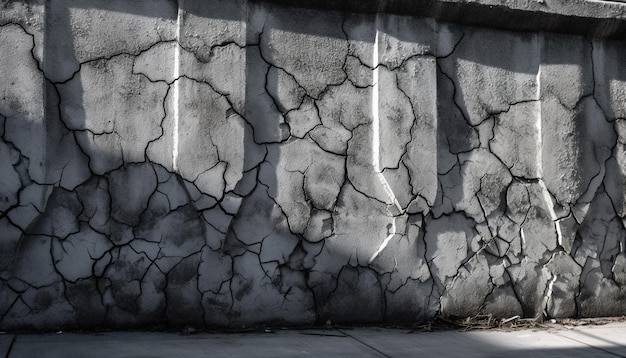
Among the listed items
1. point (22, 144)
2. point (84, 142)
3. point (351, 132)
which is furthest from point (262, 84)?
point (22, 144)

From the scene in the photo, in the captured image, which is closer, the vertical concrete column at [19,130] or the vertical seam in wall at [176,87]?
the vertical concrete column at [19,130]

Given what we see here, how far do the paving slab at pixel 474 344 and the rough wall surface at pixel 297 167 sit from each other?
198 mm

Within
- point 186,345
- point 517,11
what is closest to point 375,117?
point 517,11

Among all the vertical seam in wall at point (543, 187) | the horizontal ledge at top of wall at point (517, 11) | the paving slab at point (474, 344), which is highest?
the horizontal ledge at top of wall at point (517, 11)

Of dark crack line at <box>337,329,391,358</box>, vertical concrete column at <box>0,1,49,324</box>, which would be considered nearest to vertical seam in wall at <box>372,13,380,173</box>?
dark crack line at <box>337,329,391,358</box>

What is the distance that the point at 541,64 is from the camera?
3697 mm

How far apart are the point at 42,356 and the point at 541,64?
9.38 ft

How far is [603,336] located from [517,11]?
172 cm

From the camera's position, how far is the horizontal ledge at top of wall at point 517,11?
3.42 meters

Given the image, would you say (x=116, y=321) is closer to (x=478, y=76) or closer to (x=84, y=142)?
(x=84, y=142)

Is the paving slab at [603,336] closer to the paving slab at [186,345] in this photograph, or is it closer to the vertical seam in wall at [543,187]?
the vertical seam in wall at [543,187]

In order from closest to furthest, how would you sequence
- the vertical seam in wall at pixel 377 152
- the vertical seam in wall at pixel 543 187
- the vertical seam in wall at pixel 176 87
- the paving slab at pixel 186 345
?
the paving slab at pixel 186 345
the vertical seam in wall at pixel 176 87
the vertical seam in wall at pixel 377 152
the vertical seam in wall at pixel 543 187

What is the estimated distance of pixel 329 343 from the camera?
295 centimetres

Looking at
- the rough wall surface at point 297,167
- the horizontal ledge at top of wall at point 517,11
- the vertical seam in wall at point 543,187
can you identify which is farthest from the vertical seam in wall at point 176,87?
the vertical seam in wall at point 543,187
